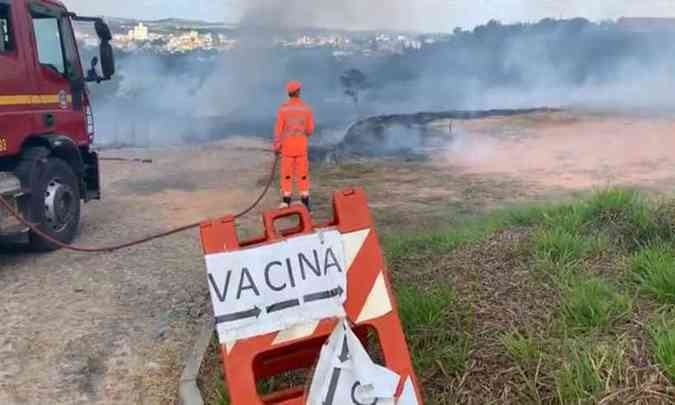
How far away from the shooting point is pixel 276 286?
9.38 ft

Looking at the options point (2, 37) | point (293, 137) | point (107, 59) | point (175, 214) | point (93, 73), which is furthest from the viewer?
point (175, 214)

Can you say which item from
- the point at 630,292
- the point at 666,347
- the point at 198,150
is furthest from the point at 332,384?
the point at 198,150

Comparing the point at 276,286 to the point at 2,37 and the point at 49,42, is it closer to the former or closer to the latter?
the point at 2,37

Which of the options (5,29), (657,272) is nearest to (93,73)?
(5,29)

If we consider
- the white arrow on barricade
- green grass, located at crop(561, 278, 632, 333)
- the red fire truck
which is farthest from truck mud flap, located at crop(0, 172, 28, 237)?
green grass, located at crop(561, 278, 632, 333)

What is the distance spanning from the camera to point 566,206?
5.11 meters

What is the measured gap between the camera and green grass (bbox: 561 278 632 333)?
10.7 feet

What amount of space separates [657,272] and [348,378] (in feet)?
5.60

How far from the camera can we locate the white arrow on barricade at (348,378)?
2805 mm

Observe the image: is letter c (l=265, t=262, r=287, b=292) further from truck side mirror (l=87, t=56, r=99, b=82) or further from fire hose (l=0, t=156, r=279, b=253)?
truck side mirror (l=87, t=56, r=99, b=82)

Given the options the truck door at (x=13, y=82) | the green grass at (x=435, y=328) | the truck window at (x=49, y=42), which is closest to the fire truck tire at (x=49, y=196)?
the truck door at (x=13, y=82)

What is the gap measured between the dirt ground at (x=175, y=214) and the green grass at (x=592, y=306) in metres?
2.22

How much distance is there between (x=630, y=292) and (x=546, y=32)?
33171 mm

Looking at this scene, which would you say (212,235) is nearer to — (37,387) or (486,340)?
(486,340)
